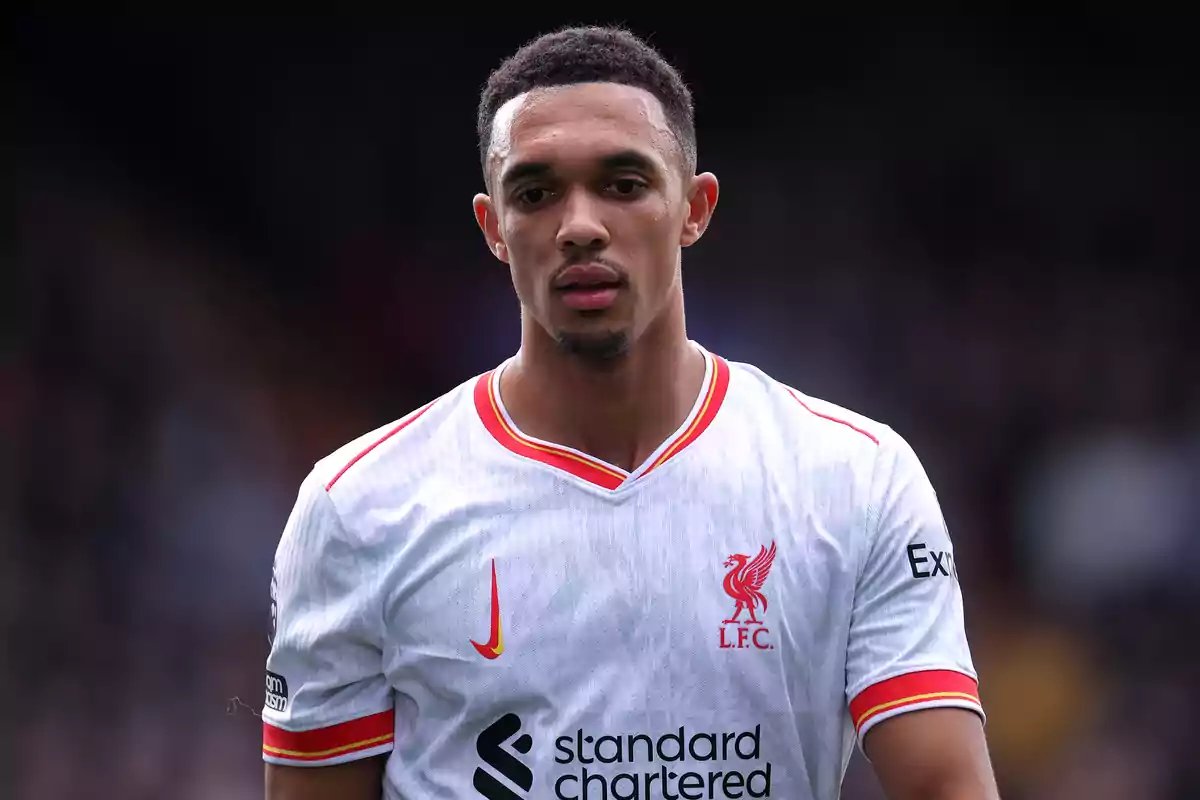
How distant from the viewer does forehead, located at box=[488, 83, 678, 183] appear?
270 centimetres

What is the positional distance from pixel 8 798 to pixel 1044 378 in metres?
5.48

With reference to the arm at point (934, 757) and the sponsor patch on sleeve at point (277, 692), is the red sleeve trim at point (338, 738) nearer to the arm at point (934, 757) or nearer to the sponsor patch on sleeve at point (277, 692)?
the sponsor patch on sleeve at point (277, 692)

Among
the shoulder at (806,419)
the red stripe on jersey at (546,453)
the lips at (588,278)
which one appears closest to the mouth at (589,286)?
the lips at (588,278)

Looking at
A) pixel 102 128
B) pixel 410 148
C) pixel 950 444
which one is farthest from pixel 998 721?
pixel 102 128

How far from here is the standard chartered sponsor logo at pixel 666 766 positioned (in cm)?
261

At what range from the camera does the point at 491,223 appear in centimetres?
295

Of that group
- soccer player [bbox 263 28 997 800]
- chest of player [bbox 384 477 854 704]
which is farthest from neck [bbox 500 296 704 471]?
chest of player [bbox 384 477 854 704]

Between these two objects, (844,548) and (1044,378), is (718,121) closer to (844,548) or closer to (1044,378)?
(1044,378)

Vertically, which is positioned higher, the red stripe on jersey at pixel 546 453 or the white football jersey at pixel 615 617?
the red stripe on jersey at pixel 546 453

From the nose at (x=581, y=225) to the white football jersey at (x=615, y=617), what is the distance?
423 mm

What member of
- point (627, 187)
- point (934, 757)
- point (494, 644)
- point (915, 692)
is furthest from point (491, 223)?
point (934, 757)

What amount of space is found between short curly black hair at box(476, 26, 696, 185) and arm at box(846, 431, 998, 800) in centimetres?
80

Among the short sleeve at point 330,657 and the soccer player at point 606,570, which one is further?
the short sleeve at point 330,657

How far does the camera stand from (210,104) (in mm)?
7660
